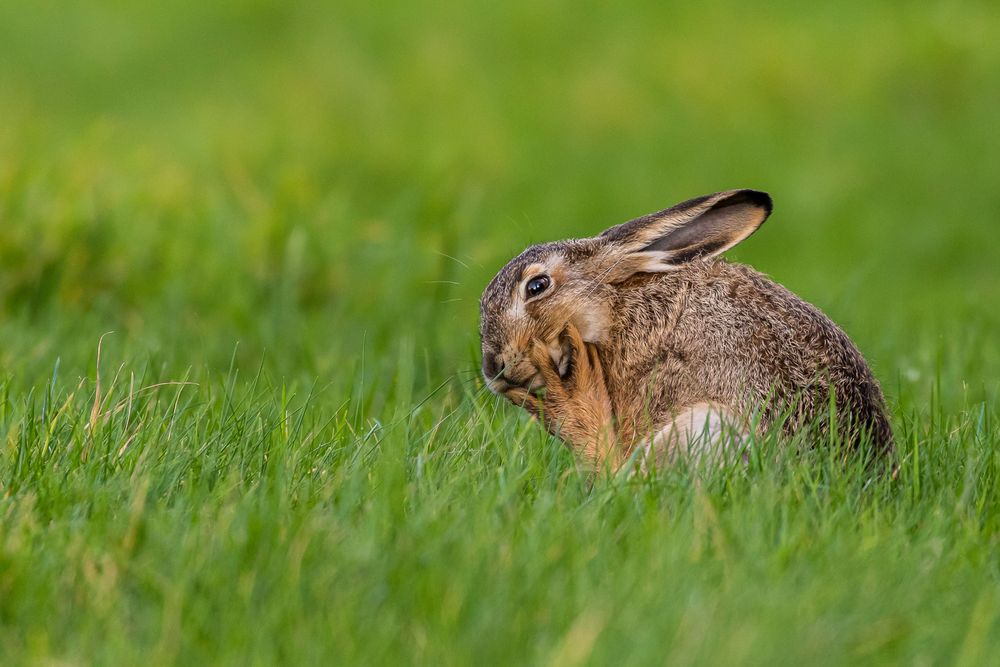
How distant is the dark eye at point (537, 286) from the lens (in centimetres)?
455

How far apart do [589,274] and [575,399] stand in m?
0.48

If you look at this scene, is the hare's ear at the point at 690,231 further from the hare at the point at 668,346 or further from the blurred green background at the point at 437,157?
the blurred green background at the point at 437,157

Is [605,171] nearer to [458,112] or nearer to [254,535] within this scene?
[458,112]

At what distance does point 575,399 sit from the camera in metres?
4.27

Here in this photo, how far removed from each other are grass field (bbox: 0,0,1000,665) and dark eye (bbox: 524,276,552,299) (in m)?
0.38

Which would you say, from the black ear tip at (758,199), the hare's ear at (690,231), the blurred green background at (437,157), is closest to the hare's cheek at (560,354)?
the hare's ear at (690,231)

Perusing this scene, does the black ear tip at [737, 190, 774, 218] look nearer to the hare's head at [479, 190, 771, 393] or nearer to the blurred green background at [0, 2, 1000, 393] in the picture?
the hare's head at [479, 190, 771, 393]

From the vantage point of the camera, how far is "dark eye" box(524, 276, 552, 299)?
455 cm

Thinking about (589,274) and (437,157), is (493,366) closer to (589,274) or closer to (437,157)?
(589,274)

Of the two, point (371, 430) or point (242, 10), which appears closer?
point (371, 430)

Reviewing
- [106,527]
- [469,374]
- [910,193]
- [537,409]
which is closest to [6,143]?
[469,374]

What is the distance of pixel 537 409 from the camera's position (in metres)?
4.35

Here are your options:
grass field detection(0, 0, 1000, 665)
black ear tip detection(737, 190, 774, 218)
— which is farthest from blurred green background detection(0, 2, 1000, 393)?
black ear tip detection(737, 190, 774, 218)

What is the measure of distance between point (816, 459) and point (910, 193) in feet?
30.9
